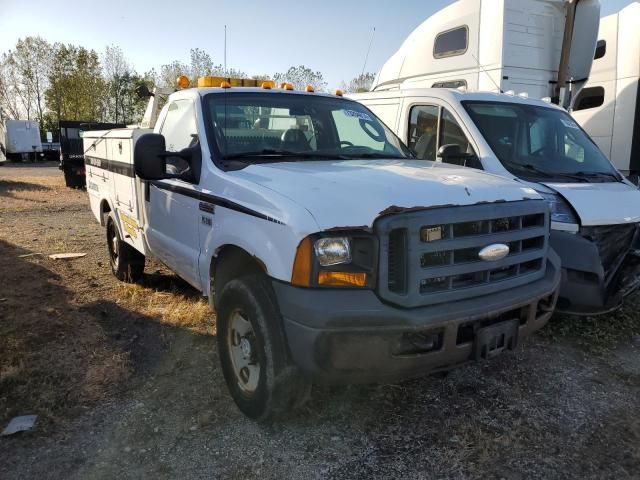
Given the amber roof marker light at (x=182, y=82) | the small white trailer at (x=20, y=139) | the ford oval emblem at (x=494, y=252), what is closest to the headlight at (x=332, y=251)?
the ford oval emblem at (x=494, y=252)

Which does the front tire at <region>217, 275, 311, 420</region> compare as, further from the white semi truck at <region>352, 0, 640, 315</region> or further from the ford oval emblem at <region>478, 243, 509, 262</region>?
the white semi truck at <region>352, 0, 640, 315</region>

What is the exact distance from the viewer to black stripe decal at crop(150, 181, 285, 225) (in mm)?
2900

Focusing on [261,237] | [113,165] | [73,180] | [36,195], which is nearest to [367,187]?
[261,237]

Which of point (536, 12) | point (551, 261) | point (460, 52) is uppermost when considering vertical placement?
point (536, 12)

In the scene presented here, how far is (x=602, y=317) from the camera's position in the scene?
488cm

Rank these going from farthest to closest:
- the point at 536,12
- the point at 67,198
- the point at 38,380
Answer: the point at 67,198
the point at 536,12
the point at 38,380

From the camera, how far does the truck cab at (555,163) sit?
13.5 feet

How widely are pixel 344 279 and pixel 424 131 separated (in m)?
3.69

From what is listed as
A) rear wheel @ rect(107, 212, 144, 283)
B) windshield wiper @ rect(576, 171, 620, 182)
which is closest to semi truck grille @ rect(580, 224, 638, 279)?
windshield wiper @ rect(576, 171, 620, 182)

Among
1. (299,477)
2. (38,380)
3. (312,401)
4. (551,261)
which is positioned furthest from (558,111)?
(38,380)

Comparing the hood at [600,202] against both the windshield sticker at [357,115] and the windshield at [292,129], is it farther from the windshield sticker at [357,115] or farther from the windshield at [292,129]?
the windshield sticker at [357,115]

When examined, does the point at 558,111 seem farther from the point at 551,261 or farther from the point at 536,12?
the point at 551,261

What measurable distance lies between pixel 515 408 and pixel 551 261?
3.12 ft

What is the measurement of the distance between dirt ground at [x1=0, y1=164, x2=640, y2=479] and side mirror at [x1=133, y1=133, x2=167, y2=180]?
1.45m
